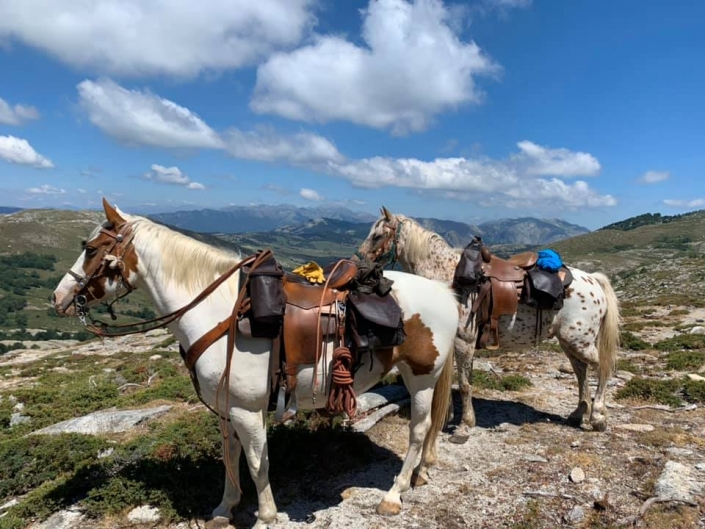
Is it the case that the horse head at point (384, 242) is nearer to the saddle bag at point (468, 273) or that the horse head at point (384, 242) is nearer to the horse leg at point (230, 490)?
the saddle bag at point (468, 273)

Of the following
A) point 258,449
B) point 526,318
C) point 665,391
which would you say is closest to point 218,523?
point 258,449

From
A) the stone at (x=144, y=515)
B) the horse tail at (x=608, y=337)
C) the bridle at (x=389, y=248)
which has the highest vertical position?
the bridle at (x=389, y=248)

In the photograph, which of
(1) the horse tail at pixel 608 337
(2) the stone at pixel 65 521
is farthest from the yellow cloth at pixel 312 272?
(1) the horse tail at pixel 608 337

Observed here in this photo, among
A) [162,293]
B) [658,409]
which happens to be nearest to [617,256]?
[658,409]

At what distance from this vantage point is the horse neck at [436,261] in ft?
21.4

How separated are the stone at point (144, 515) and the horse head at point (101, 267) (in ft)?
7.79

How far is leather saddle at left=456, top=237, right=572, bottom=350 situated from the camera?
6215 mm

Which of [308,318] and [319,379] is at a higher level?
[308,318]

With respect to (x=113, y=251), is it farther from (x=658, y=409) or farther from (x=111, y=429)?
(x=658, y=409)

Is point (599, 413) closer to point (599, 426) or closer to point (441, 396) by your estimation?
point (599, 426)

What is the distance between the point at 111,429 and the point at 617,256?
122 metres

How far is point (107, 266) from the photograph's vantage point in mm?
3748

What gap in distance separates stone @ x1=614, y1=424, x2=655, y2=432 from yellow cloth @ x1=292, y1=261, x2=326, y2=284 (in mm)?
5611

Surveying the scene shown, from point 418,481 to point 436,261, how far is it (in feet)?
10.5
